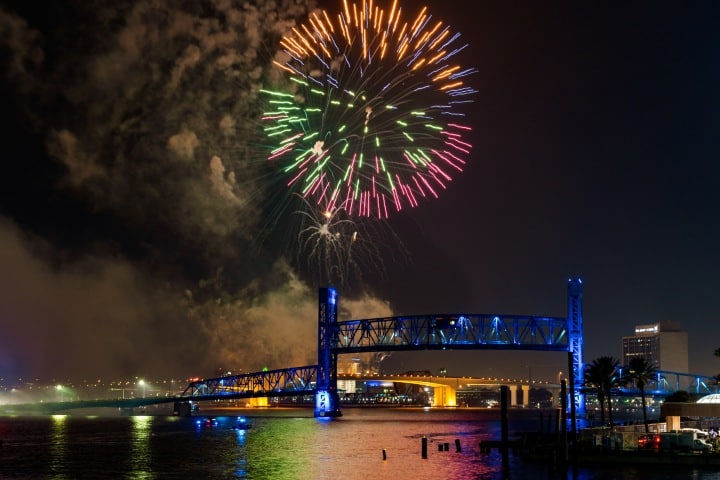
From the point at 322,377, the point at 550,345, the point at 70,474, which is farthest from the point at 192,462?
the point at 550,345

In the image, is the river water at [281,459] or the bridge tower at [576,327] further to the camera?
the bridge tower at [576,327]

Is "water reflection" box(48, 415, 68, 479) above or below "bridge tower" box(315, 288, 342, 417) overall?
below

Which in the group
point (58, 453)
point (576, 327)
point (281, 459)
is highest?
point (576, 327)

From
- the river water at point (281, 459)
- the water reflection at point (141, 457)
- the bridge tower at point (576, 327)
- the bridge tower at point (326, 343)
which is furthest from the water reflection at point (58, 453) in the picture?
the bridge tower at point (576, 327)

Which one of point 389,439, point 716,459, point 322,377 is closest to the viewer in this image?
point 716,459

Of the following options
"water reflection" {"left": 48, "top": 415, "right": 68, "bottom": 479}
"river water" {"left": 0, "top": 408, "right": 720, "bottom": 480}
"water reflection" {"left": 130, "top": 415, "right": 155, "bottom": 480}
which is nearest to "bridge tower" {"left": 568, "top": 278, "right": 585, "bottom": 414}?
"river water" {"left": 0, "top": 408, "right": 720, "bottom": 480}

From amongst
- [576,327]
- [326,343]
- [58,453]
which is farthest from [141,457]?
[576,327]

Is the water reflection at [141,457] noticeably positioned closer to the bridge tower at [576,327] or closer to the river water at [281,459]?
the river water at [281,459]

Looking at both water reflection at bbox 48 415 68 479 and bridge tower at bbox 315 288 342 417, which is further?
bridge tower at bbox 315 288 342 417

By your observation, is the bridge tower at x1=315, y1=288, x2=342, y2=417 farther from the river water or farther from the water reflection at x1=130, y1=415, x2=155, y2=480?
the water reflection at x1=130, y1=415, x2=155, y2=480

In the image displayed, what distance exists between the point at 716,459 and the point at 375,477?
24.3 metres

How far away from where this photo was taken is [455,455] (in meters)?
79.6

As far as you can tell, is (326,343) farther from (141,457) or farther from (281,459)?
(281,459)

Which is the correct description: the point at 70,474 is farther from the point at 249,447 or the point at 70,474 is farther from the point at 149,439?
the point at 149,439
